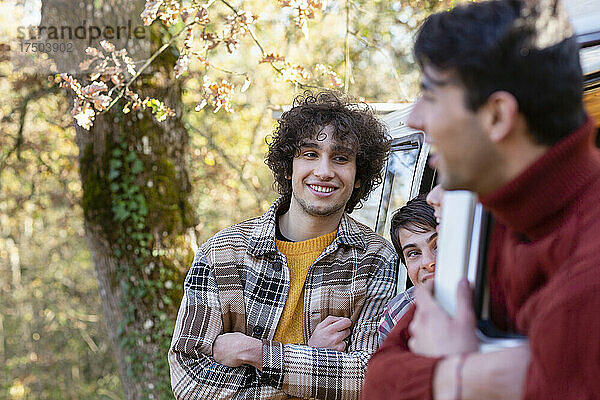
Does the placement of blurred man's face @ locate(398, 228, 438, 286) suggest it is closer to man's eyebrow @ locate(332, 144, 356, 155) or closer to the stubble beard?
the stubble beard

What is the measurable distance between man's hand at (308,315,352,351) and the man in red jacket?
1.47 m

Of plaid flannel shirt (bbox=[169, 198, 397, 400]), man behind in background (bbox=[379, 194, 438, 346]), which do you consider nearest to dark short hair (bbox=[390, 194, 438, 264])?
man behind in background (bbox=[379, 194, 438, 346])

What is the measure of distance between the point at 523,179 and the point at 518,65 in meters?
0.19

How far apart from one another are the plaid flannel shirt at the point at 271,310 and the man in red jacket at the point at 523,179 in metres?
1.45

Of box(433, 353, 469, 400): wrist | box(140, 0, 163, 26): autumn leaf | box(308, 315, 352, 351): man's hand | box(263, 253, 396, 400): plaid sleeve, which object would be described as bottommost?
box(263, 253, 396, 400): plaid sleeve

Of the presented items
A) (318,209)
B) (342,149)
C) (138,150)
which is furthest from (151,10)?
(318,209)

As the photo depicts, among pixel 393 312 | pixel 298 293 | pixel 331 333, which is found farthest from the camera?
pixel 298 293

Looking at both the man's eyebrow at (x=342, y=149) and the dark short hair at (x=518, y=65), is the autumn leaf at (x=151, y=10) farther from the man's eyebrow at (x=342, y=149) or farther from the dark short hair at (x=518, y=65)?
the dark short hair at (x=518, y=65)

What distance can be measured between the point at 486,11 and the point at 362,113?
7.12 ft

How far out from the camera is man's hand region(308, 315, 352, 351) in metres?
2.79

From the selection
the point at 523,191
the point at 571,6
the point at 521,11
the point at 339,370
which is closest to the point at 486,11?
the point at 521,11

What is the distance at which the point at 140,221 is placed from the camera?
5.64m

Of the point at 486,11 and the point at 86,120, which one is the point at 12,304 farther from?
the point at 486,11

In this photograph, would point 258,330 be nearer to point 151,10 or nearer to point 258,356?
point 258,356
